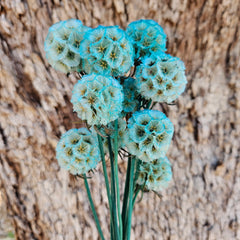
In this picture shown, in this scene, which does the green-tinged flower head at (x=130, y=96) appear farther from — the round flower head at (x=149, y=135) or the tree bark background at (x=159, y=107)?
the tree bark background at (x=159, y=107)

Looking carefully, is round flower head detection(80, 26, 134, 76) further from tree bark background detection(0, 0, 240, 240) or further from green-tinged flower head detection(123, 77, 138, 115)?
tree bark background detection(0, 0, 240, 240)

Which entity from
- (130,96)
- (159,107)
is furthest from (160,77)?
(159,107)

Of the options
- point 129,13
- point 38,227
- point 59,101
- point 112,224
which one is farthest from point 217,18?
point 38,227

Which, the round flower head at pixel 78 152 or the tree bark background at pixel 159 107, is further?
the tree bark background at pixel 159 107

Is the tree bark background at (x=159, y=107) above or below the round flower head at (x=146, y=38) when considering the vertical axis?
below

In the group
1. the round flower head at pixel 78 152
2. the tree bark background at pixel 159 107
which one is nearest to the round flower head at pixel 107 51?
the round flower head at pixel 78 152

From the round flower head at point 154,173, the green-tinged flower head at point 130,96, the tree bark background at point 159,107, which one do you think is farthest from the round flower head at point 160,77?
the tree bark background at point 159,107

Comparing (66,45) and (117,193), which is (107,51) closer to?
(66,45)

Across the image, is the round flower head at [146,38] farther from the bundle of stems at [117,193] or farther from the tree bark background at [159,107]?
the tree bark background at [159,107]

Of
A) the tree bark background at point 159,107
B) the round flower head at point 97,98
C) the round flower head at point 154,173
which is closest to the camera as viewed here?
the round flower head at point 97,98

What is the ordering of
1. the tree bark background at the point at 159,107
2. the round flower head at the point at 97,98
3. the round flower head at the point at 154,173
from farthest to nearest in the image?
1. the tree bark background at the point at 159,107
2. the round flower head at the point at 154,173
3. the round flower head at the point at 97,98
